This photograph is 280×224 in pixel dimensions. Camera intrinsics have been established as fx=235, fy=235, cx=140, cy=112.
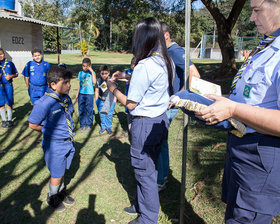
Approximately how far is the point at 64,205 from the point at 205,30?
160 ft

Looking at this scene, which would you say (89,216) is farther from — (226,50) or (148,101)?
(226,50)

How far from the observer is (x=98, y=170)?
150 inches

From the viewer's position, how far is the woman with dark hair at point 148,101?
207 centimetres

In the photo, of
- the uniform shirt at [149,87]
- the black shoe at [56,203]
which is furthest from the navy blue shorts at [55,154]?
the uniform shirt at [149,87]

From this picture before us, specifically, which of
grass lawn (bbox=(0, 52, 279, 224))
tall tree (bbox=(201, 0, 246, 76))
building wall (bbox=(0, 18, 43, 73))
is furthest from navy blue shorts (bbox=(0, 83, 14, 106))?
tall tree (bbox=(201, 0, 246, 76))

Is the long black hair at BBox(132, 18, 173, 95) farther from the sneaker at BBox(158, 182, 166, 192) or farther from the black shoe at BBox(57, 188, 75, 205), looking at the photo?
the black shoe at BBox(57, 188, 75, 205)

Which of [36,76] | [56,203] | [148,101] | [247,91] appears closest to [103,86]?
[36,76]

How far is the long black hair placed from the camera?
2.09 m

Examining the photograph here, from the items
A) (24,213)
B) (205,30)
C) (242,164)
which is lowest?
(24,213)

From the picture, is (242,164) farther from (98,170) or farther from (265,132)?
(98,170)

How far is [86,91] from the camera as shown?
5.26 meters

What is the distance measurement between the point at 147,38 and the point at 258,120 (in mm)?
1262

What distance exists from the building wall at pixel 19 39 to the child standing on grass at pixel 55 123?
35.6ft

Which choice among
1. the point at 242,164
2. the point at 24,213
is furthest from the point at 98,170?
the point at 242,164
